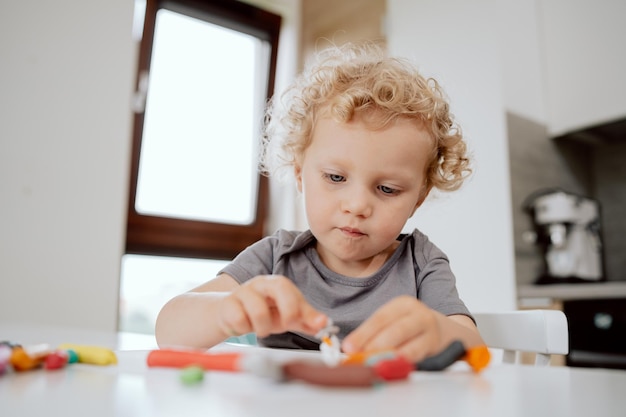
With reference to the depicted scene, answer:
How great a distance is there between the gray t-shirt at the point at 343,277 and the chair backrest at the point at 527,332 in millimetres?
106

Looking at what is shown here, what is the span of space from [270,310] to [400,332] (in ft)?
0.38

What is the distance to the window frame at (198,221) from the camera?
2.83 meters

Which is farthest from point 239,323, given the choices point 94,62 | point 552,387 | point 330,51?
point 94,62

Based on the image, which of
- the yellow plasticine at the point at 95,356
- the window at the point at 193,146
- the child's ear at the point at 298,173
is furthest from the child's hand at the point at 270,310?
the window at the point at 193,146

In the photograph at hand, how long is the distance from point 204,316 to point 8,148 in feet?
6.42

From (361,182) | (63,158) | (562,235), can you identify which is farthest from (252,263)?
(562,235)

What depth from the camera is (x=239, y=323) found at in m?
0.49

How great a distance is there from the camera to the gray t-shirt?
95cm

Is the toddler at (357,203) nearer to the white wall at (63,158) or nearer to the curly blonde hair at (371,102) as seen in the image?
the curly blonde hair at (371,102)

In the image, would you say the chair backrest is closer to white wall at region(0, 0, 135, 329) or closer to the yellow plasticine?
the yellow plasticine

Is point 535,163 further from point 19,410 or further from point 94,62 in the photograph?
point 19,410

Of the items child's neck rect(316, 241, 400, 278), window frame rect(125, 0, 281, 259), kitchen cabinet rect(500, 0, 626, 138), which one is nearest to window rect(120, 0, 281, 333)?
window frame rect(125, 0, 281, 259)

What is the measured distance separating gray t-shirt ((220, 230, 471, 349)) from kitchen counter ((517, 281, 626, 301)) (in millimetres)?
1270

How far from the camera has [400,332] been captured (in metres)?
0.46
